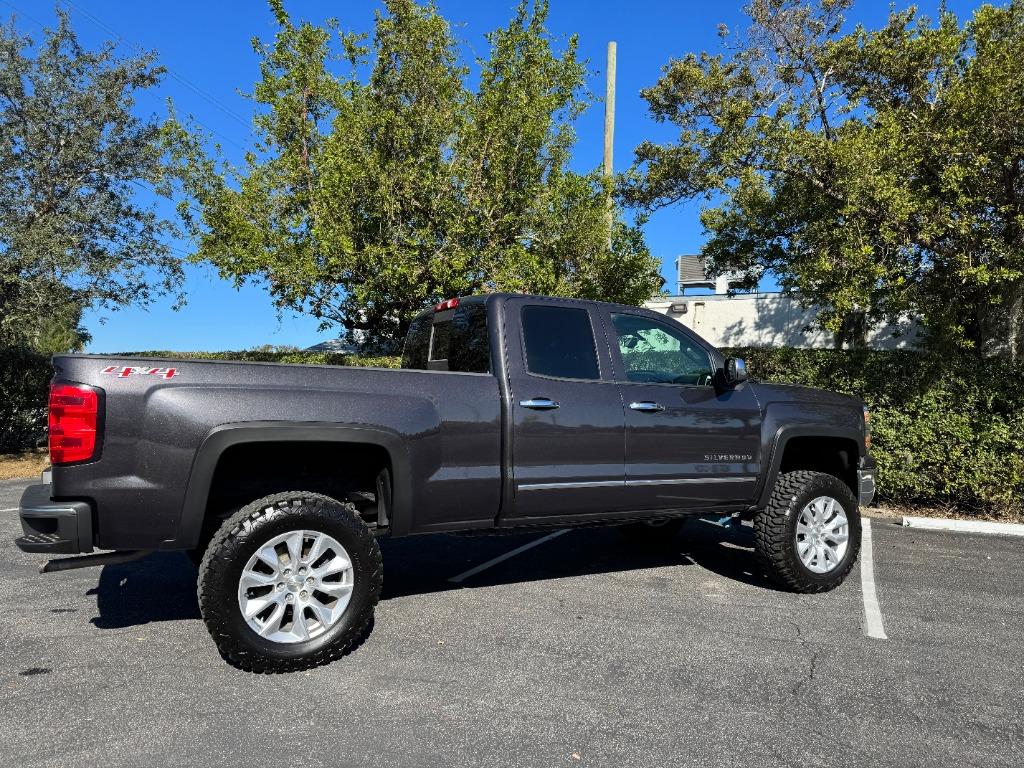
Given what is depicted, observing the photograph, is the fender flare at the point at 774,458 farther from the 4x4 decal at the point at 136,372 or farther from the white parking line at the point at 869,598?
the 4x4 decal at the point at 136,372

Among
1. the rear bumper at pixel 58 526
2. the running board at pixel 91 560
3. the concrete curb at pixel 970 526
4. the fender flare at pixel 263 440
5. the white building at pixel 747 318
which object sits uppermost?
the white building at pixel 747 318

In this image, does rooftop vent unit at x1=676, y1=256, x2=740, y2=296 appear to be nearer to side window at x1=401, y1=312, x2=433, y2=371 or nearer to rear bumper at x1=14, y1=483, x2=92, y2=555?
side window at x1=401, y1=312, x2=433, y2=371

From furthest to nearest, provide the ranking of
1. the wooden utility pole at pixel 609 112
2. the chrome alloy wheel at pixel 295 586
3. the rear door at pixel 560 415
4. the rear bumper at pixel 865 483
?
the wooden utility pole at pixel 609 112
the rear bumper at pixel 865 483
the rear door at pixel 560 415
the chrome alloy wheel at pixel 295 586

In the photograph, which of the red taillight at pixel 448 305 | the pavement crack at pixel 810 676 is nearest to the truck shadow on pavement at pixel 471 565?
the pavement crack at pixel 810 676

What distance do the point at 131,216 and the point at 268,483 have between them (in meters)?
13.0

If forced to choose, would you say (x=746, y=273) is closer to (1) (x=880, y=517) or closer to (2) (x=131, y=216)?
(1) (x=880, y=517)

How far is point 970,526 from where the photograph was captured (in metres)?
7.55

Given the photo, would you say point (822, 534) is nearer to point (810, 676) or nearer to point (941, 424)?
point (810, 676)

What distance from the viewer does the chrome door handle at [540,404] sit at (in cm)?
411

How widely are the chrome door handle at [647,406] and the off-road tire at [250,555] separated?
5.93 feet

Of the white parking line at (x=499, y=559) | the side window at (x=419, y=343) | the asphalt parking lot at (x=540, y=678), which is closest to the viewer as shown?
the asphalt parking lot at (x=540, y=678)

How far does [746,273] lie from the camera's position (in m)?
15.1

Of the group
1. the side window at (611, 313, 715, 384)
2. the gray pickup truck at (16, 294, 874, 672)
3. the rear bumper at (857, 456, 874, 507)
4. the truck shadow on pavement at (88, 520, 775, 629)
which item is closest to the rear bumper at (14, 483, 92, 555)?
the gray pickup truck at (16, 294, 874, 672)

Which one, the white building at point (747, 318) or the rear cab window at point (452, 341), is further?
the white building at point (747, 318)
